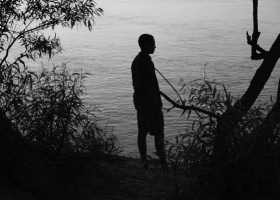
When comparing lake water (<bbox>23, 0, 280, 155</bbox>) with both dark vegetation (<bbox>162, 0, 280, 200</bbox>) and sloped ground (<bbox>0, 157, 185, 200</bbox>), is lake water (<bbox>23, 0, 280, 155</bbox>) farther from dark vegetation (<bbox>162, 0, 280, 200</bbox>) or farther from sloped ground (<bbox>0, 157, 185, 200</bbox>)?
dark vegetation (<bbox>162, 0, 280, 200</bbox>)

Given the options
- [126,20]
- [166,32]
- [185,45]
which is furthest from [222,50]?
[126,20]

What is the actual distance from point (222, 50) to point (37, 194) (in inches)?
733

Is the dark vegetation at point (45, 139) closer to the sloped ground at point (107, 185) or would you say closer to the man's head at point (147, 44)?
the sloped ground at point (107, 185)

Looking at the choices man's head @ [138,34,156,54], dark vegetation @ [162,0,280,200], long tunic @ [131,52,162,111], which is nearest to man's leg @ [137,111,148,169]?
long tunic @ [131,52,162,111]

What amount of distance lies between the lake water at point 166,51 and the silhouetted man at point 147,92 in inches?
123

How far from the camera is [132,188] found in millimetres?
6746

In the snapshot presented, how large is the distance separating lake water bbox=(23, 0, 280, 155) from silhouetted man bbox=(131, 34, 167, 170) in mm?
3131

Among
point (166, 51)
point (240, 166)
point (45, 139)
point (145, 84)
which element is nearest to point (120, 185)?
point (45, 139)

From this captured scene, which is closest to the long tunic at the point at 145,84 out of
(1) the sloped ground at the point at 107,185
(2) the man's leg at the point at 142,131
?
(2) the man's leg at the point at 142,131

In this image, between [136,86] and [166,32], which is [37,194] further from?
[166,32]

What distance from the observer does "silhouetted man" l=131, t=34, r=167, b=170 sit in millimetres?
7695

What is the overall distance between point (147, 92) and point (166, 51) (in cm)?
1595

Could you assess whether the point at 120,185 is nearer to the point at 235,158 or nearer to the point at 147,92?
the point at 147,92

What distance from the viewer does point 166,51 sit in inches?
930
